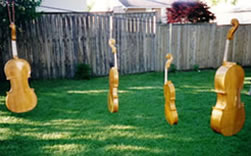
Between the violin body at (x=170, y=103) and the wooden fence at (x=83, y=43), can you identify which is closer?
the violin body at (x=170, y=103)

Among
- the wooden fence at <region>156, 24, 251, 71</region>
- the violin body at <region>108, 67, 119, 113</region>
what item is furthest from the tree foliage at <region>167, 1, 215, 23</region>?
the violin body at <region>108, 67, 119, 113</region>

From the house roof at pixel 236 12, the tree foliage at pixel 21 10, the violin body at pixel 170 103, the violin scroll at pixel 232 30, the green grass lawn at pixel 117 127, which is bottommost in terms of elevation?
the green grass lawn at pixel 117 127

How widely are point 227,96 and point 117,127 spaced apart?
2216 mm

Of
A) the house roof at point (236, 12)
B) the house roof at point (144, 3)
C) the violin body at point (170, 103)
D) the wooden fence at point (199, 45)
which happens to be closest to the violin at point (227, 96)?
the violin body at point (170, 103)

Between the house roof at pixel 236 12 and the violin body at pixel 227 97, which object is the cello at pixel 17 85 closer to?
the violin body at pixel 227 97

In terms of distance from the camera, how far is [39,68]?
816 cm

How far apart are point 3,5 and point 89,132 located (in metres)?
4.42

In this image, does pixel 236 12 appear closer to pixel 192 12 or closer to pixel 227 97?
pixel 192 12

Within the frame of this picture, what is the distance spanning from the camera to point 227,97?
8.93 feet

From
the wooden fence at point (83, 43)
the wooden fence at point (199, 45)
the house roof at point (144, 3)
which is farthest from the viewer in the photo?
the house roof at point (144, 3)

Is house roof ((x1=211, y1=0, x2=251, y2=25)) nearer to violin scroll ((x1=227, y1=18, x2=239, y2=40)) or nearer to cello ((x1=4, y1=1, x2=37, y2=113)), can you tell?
violin scroll ((x1=227, y1=18, x2=239, y2=40))

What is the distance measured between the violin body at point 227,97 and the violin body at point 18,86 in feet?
7.84

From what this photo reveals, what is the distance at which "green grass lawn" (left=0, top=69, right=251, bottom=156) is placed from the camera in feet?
11.7

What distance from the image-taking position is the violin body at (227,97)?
2.68 metres
